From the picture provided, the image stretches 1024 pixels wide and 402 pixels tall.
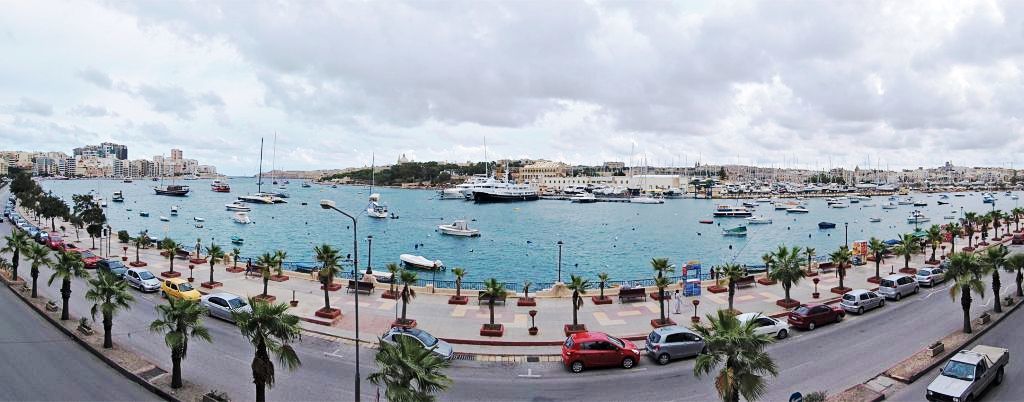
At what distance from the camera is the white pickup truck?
15.1m

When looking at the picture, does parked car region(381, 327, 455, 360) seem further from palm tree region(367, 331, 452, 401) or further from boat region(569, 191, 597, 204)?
boat region(569, 191, 597, 204)

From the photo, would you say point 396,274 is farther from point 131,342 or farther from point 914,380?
point 914,380

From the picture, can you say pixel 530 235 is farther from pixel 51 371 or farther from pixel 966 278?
pixel 51 371

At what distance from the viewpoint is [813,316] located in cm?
2412

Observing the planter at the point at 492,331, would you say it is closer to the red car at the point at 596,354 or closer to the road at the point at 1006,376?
the red car at the point at 596,354

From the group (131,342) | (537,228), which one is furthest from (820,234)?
(131,342)

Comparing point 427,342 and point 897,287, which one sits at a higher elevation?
point 897,287

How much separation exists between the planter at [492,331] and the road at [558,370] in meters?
2.93

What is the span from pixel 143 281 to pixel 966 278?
43029 millimetres

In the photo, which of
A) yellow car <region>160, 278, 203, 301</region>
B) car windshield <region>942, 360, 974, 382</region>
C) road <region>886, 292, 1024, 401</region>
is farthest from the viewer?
yellow car <region>160, 278, 203, 301</region>

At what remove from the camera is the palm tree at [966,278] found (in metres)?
22.1

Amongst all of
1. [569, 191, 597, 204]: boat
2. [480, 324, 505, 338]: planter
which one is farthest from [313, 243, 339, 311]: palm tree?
[569, 191, 597, 204]: boat

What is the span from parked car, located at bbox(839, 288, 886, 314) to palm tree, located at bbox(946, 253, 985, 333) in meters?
4.08

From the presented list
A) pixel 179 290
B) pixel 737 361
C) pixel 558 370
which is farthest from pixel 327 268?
pixel 737 361
